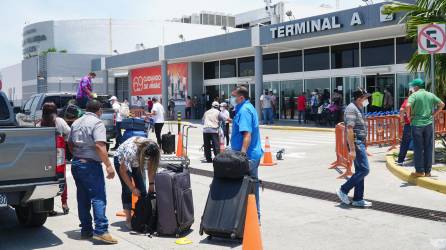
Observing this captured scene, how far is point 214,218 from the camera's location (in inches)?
243

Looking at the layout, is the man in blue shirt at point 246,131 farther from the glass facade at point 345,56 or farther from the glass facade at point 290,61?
the glass facade at point 290,61

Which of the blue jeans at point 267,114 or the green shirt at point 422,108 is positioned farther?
the blue jeans at point 267,114

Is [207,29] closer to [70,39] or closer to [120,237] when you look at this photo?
[70,39]

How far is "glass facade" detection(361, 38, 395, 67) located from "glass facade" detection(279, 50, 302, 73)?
451cm

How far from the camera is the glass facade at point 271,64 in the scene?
31.7m

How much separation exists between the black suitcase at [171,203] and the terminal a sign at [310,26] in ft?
58.3

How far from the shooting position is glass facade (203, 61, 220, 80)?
1437 inches

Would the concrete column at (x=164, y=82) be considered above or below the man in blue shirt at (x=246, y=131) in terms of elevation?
above

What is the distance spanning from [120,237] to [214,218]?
1.31m

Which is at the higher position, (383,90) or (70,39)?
(70,39)

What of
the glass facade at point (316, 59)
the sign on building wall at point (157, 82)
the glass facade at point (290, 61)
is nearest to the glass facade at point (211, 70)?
the sign on building wall at point (157, 82)

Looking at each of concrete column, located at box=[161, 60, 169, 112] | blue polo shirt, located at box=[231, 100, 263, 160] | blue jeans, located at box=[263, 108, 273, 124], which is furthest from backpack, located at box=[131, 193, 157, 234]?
concrete column, located at box=[161, 60, 169, 112]

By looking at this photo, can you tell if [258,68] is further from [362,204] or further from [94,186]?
[94,186]

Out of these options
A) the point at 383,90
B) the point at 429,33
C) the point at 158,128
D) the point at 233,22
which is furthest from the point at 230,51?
the point at 233,22
